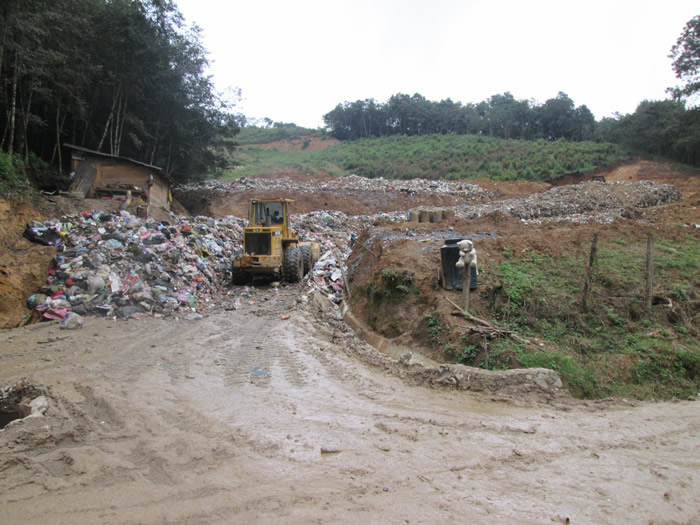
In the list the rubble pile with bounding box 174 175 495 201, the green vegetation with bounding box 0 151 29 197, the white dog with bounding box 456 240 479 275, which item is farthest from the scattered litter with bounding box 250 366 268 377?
the rubble pile with bounding box 174 175 495 201

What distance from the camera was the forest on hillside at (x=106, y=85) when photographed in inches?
456

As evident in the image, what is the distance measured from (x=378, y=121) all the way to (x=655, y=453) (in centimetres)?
6432

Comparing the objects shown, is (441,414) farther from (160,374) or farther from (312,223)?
(312,223)

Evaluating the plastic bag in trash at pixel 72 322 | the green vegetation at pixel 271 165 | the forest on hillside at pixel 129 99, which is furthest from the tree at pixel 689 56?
the plastic bag in trash at pixel 72 322

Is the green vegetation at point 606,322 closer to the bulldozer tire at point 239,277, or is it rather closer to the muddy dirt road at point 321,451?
the muddy dirt road at point 321,451

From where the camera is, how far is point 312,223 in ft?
64.6

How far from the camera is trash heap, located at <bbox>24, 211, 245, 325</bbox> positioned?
785 cm

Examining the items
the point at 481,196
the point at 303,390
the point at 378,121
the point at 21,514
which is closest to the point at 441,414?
the point at 303,390

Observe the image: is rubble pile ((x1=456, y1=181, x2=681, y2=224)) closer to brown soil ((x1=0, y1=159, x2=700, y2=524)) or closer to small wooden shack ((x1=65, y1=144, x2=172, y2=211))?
small wooden shack ((x1=65, y1=144, x2=172, y2=211))

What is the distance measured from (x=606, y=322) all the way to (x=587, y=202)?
17403mm

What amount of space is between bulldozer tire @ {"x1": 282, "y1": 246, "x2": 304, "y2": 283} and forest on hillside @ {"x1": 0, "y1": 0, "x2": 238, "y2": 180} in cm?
686

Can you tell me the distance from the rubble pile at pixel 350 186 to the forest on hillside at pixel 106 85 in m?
2.10

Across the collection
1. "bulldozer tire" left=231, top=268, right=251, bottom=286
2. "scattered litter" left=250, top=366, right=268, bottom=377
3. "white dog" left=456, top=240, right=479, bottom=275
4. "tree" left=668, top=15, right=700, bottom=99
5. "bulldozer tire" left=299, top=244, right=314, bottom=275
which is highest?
"tree" left=668, top=15, right=700, bottom=99

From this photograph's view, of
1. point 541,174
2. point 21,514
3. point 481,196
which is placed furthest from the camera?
point 541,174
